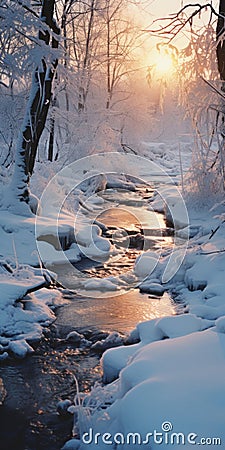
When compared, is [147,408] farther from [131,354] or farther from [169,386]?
[131,354]

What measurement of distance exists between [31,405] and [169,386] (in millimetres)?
1629

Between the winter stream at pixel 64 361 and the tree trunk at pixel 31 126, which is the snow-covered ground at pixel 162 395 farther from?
the tree trunk at pixel 31 126

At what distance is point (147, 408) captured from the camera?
310 centimetres
